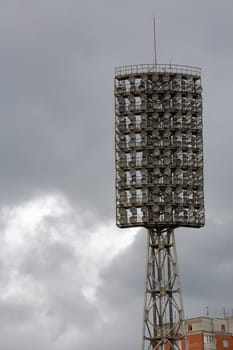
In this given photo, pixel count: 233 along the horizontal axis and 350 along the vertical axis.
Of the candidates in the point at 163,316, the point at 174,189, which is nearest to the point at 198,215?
the point at 174,189

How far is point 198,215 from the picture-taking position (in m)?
139

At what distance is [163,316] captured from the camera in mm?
134250

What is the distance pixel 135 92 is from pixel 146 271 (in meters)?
24.2

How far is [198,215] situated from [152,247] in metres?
7.76

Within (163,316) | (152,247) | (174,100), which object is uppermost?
(174,100)

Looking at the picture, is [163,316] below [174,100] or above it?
below

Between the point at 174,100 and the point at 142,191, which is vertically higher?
the point at 174,100

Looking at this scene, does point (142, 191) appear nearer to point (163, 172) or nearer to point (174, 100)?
point (163, 172)

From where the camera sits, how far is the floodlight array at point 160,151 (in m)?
137

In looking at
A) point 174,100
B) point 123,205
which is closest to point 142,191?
point 123,205

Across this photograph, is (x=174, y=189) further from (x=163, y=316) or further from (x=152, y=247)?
(x=163, y=316)

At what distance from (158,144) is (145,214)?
31.3ft

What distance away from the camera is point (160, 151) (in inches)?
A: 5453

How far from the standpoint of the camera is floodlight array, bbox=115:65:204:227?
5404 inches
